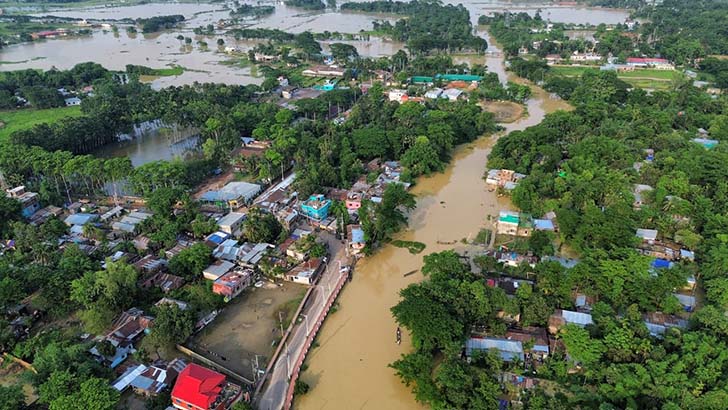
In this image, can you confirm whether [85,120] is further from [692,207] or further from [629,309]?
[692,207]

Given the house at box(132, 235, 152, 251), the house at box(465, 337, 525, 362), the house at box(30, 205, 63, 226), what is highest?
the house at box(30, 205, 63, 226)

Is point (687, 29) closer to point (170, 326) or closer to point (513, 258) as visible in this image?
point (513, 258)

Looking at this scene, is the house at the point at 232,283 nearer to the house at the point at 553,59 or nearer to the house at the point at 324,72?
the house at the point at 324,72

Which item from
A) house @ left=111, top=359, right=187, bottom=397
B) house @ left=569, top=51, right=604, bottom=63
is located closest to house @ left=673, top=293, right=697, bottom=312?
house @ left=111, top=359, right=187, bottom=397

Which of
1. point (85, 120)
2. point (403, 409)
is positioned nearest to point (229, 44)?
point (85, 120)

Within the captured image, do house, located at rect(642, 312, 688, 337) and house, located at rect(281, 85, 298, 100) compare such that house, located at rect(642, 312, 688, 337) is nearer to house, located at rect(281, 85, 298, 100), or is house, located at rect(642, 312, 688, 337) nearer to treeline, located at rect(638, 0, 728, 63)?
house, located at rect(281, 85, 298, 100)

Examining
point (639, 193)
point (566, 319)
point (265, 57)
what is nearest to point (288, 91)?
point (265, 57)
